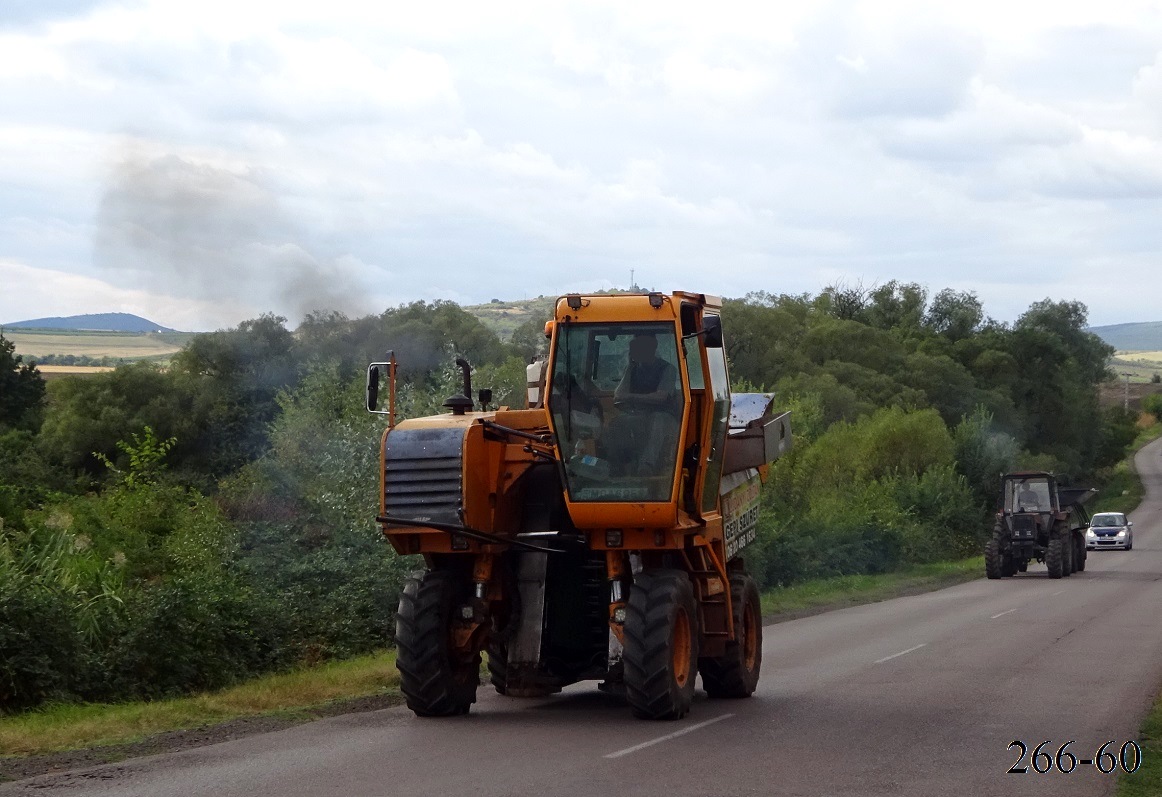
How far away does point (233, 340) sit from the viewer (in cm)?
4469

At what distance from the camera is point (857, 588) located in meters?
37.2

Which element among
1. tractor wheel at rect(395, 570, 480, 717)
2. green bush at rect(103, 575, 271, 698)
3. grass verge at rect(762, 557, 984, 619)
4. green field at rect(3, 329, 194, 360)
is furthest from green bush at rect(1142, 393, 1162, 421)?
tractor wheel at rect(395, 570, 480, 717)

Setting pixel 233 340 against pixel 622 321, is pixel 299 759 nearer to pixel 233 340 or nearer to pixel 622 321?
pixel 622 321

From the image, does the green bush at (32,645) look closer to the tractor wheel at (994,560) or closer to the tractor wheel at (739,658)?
the tractor wheel at (739,658)

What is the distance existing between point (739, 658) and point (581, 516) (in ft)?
10.2

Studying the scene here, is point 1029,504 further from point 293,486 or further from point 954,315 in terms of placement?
point 954,315

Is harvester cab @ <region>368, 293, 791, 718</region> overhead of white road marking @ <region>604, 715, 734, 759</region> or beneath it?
overhead

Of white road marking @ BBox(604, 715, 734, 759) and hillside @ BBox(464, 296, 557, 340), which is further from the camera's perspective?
hillside @ BBox(464, 296, 557, 340)

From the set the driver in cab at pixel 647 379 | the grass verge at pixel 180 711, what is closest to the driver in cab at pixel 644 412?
the driver in cab at pixel 647 379

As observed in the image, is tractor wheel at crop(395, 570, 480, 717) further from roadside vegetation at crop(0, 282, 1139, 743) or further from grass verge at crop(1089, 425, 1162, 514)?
grass verge at crop(1089, 425, 1162, 514)

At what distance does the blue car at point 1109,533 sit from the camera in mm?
60375

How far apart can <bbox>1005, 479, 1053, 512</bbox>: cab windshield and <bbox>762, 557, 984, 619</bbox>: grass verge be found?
8.54 ft

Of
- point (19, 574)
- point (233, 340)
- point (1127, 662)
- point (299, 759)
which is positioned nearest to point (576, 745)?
point (299, 759)

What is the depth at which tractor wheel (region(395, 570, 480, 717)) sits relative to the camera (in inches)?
508
